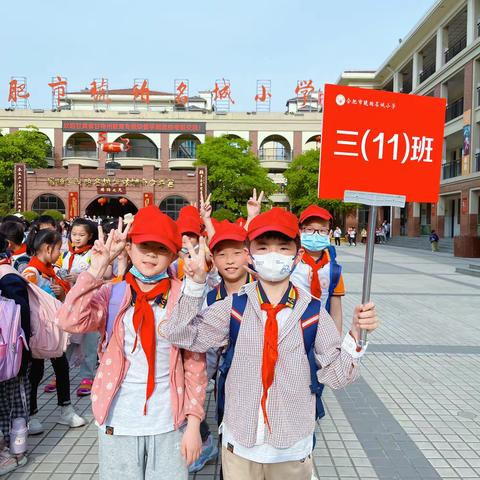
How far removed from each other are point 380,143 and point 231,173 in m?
35.2

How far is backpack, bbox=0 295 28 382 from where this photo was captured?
277cm

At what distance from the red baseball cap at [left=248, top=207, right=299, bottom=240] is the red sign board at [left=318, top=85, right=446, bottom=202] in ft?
0.94

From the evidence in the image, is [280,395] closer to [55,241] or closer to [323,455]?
[323,455]

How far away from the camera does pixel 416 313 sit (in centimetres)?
874

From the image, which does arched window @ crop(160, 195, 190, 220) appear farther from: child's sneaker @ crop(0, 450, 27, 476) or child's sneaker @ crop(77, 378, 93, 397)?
child's sneaker @ crop(0, 450, 27, 476)

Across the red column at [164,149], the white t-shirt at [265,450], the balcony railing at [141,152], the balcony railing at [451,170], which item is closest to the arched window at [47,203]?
the balcony railing at [141,152]

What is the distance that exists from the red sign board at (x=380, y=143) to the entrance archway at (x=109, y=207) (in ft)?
120

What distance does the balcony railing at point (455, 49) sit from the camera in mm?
25777

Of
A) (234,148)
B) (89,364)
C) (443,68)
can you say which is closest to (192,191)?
(234,148)

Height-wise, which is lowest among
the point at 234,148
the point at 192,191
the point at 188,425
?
the point at 188,425

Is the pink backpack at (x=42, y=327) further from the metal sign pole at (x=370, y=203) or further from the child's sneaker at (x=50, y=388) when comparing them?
the metal sign pole at (x=370, y=203)

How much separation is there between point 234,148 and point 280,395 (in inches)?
1468

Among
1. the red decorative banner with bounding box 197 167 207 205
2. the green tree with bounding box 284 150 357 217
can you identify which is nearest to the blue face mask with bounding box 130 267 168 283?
the green tree with bounding box 284 150 357 217

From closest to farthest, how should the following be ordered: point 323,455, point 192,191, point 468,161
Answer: point 323,455, point 468,161, point 192,191
